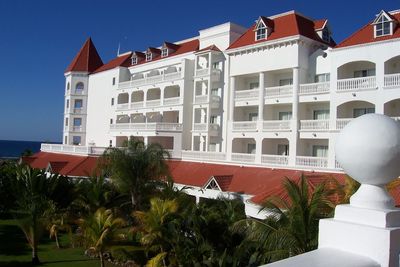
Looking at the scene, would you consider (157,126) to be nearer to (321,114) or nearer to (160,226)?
(321,114)

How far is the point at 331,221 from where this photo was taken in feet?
11.2

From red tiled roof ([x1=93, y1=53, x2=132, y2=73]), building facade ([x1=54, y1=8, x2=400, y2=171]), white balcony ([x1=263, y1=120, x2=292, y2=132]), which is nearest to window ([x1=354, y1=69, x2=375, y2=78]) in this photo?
building facade ([x1=54, y1=8, x2=400, y2=171])

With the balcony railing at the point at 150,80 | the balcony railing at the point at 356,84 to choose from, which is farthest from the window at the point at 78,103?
the balcony railing at the point at 356,84

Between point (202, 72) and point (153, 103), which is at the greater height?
point (202, 72)

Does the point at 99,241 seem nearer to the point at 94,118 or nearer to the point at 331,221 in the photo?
the point at 331,221

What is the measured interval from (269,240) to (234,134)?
77.0 ft

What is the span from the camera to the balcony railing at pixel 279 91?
3200 centimetres

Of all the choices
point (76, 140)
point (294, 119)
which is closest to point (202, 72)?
point (294, 119)

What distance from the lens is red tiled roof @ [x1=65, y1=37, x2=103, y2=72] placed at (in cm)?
5900

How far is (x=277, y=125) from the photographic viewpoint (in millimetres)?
31906

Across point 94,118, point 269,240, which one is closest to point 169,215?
point 269,240

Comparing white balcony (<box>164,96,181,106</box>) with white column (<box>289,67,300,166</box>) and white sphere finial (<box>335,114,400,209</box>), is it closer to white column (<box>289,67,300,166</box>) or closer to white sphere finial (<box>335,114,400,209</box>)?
white column (<box>289,67,300,166</box>)

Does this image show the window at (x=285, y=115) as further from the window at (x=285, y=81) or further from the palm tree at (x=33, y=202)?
the palm tree at (x=33, y=202)

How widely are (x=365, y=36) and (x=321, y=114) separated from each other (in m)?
6.48
